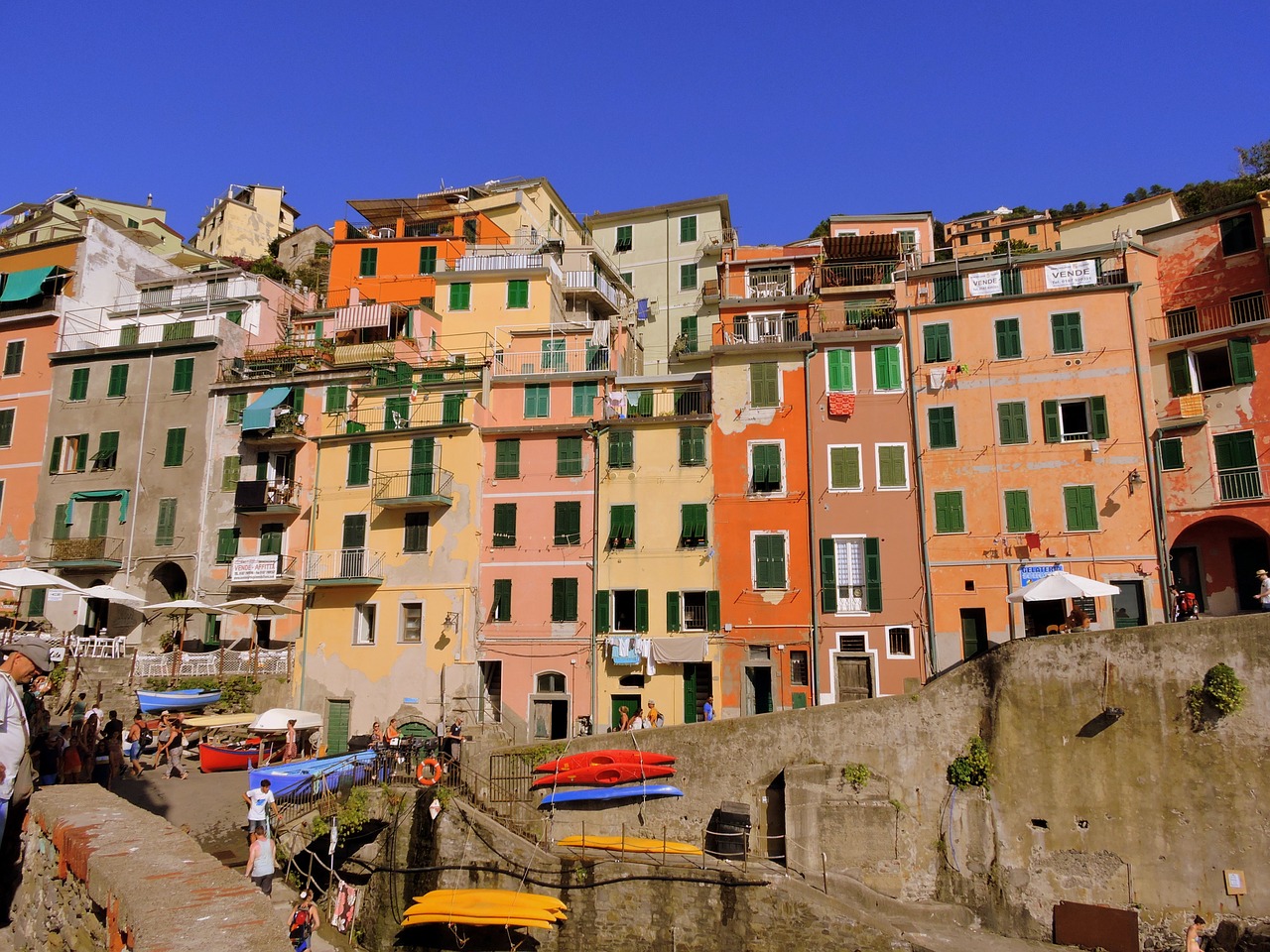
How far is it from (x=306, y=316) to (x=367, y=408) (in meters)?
8.73

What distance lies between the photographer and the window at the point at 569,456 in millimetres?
34062

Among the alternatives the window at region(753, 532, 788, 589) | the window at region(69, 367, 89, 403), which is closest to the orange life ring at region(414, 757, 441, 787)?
the window at region(753, 532, 788, 589)

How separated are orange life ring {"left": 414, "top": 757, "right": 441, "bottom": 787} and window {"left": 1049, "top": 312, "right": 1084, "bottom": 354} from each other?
23602 mm

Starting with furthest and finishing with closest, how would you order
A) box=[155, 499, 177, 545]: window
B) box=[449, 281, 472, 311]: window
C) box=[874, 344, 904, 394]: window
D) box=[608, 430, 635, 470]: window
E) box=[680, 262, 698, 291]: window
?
box=[680, 262, 698, 291]: window < box=[449, 281, 472, 311]: window < box=[155, 499, 177, 545]: window < box=[608, 430, 635, 470]: window < box=[874, 344, 904, 394]: window

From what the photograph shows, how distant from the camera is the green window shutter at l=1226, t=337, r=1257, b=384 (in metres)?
30.3

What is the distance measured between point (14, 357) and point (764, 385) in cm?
3344

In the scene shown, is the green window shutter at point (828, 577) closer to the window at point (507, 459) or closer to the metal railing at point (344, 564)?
the window at point (507, 459)

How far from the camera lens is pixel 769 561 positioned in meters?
31.8

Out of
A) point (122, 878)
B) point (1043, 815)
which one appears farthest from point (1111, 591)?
point (122, 878)

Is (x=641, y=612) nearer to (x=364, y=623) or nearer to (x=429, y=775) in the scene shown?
(x=364, y=623)

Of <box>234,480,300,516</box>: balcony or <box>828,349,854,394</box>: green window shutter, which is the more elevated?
<box>828,349,854,394</box>: green window shutter

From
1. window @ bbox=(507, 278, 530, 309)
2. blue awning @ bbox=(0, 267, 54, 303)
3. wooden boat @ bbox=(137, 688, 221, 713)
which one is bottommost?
wooden boat @ bbox=(137, 688, 221, 713)

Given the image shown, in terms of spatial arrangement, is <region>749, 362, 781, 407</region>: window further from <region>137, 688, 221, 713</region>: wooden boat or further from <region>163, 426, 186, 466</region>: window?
<region>163, 426, 186, 466</region>: window

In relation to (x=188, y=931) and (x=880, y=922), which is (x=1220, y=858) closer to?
(x=880, y=922)
